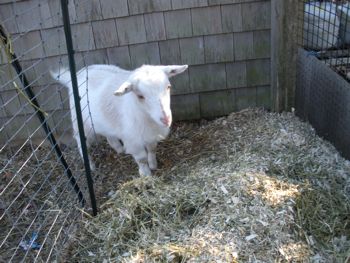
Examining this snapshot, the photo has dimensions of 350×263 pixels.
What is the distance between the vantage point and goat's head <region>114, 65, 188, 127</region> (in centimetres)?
330

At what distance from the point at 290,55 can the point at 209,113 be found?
3.56 feet

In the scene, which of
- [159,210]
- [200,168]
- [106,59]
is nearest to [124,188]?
[159,210]

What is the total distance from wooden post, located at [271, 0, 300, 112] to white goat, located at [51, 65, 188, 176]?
1136 millimetres

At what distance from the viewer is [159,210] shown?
10.3 ft

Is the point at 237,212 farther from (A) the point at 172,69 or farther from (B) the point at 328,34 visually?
(B) the point at 328,34

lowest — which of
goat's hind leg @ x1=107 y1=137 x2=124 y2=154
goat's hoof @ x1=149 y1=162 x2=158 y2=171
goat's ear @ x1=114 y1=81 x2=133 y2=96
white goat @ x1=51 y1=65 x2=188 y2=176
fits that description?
goat's hoof @ x1=149 y1=162 x2=158 y2=171

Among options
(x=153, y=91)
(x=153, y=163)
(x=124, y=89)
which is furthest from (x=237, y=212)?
(x=153, y=163)

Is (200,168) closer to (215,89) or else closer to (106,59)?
(215,89)

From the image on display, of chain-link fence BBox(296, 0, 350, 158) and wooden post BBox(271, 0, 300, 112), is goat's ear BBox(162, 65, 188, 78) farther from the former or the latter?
chain-link fence BBox(296, 0, 350, 158)

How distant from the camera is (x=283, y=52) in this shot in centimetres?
421

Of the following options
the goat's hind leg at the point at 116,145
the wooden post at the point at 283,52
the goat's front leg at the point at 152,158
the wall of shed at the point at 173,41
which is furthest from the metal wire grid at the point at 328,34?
the goat's hind leg at the point at 116,145

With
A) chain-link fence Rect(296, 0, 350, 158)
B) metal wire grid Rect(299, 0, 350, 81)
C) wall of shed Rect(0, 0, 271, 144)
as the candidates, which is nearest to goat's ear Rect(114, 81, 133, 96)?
wall of shed Rect(0, 0, 271, 144)

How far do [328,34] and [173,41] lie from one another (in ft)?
4.93

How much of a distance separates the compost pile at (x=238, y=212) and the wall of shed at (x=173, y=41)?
0.88 m
